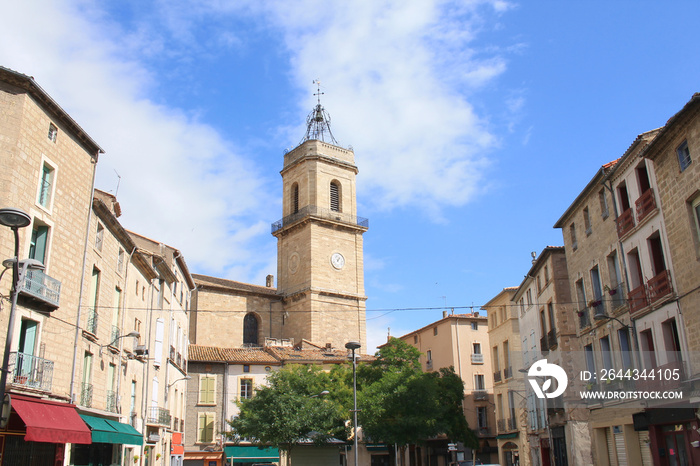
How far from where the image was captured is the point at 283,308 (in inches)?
1857

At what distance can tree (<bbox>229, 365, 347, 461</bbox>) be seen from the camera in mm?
27422

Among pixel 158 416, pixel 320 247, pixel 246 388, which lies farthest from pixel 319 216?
pixel 158 416

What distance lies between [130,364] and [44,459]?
704 centimetres

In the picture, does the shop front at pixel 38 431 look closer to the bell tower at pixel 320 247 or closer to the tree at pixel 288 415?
the tree at pixel 288 415

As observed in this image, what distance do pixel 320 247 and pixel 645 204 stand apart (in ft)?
101

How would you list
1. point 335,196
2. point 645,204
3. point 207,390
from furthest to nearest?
point 335,196, point 207,390, point 645,204

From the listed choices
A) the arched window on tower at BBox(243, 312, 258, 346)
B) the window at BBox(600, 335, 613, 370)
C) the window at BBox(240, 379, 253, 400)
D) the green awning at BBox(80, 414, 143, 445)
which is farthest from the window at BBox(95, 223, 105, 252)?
the arched window on tower at BBox(243, 312, 258, 346)

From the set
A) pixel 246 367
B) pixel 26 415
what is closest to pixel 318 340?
pixel 246 367

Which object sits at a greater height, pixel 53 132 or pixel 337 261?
pixel 337 261

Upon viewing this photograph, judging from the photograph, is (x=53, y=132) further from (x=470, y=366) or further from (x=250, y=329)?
(x=470, y=366)

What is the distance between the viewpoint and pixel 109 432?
55.5 ft

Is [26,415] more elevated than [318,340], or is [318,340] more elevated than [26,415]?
[318,340]

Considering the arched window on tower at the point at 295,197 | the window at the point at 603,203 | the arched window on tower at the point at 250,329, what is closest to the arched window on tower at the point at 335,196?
the arched window on tower at the point at 295,197

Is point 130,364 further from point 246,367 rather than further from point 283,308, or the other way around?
point 283,308
